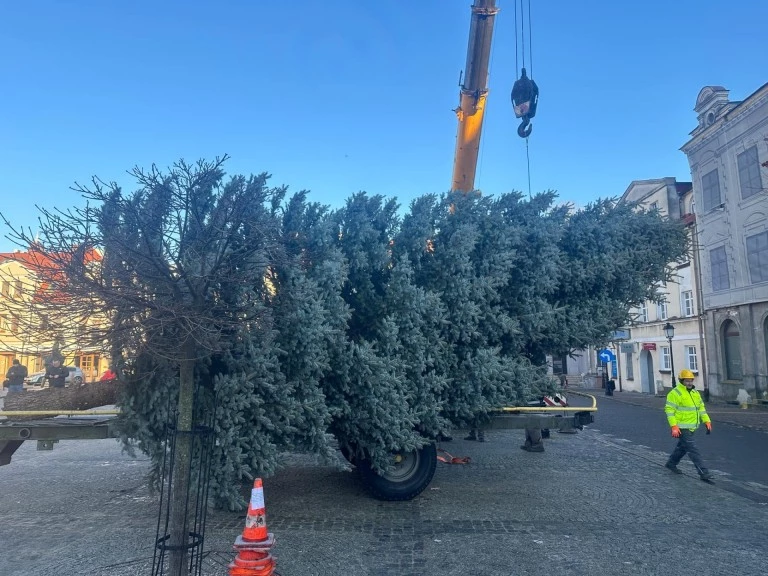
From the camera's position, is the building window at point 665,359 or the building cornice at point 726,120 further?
the building window at point 665,359

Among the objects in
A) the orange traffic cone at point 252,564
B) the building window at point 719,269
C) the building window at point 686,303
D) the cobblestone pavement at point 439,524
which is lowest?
the cobblestone pavement at point 439,524

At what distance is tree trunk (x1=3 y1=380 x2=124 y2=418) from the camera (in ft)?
22.1

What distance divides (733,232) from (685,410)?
17.7m

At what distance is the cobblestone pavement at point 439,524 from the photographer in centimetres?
489

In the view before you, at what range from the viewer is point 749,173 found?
72.8 feet

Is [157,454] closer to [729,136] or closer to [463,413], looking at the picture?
[463,413]

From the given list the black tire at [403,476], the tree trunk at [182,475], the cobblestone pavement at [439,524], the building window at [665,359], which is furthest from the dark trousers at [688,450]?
the building window at [665,359]

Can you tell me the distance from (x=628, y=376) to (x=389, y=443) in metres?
33.0

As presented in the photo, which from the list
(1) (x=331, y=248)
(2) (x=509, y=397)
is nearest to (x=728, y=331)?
(2) (x=509, y=397)

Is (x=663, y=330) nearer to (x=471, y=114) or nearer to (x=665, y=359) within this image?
(x=665, y=359)

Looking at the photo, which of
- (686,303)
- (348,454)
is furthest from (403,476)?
(686,303)

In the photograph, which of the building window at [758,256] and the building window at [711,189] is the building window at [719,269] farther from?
the building window at [711,189]

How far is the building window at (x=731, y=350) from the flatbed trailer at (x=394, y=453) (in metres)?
20.4

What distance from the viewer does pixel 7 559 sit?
500 centimetres
